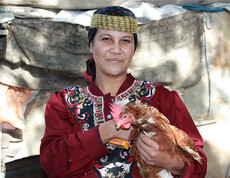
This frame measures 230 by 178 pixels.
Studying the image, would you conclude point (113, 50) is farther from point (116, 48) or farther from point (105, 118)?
point (105, 118)

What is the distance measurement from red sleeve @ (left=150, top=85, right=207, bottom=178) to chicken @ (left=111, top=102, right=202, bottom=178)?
7cm

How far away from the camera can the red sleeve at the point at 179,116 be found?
1439 millimetres

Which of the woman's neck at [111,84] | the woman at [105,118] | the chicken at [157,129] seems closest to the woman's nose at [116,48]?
the woman at [105,118]

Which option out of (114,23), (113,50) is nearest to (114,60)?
(113,50)

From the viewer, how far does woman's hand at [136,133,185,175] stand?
136 cm

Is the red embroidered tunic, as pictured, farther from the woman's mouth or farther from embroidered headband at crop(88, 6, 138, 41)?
embroidered headband at crop(88, 6, 138, 41)

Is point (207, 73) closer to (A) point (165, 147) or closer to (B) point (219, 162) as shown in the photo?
(B) point (219, 162)

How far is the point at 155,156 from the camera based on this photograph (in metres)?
1.35

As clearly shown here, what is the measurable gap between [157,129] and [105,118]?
0.36 m

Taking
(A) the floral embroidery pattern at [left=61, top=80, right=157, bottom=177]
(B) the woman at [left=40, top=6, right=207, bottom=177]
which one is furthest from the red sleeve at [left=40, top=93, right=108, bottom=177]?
(A) the floral embroidery pattern at [left=61, top=80, right=157, bottom=177]

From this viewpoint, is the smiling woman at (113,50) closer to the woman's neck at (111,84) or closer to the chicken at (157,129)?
the woman's neck at (111,84)

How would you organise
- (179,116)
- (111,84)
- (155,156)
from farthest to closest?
(111,84) < (179,116) < (155,156)

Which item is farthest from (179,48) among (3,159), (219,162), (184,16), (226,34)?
(3,159)

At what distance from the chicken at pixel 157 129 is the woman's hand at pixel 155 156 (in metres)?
0.02
